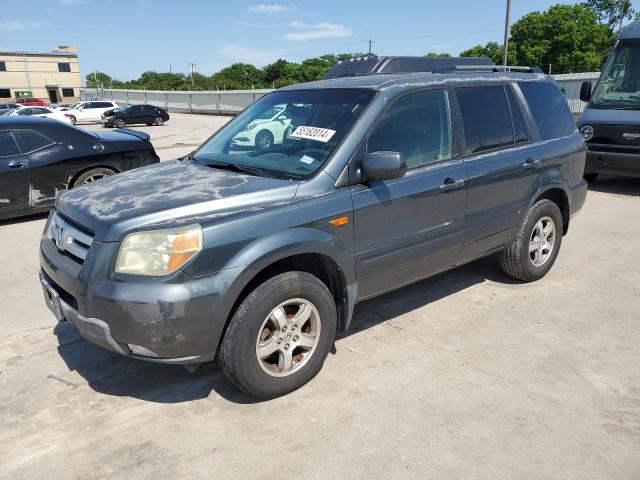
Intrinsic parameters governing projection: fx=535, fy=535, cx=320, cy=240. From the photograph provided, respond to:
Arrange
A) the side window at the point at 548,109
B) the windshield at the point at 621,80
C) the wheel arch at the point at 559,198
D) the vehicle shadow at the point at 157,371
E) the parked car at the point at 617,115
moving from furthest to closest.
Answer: the windshield at the point at 621,80 → the parked car at the point at 617,115 → the wheel arch at the point at 559,198 → the side window at the point at 548,109 → the vehicle shadow at the point at 157,371

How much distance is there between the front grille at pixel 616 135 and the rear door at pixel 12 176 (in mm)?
8910

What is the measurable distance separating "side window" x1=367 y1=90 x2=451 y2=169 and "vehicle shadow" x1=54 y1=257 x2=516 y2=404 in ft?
4.39

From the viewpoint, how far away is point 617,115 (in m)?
8.95

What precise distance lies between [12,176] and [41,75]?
291 ft

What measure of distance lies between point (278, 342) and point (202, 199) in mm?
942

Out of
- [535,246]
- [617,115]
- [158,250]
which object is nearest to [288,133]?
[158,250]

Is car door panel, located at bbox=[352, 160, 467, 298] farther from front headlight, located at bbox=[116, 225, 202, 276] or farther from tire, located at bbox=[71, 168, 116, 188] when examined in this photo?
tire, located at bbox=[71, 168, 116, 188]

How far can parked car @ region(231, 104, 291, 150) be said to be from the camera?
3.86m

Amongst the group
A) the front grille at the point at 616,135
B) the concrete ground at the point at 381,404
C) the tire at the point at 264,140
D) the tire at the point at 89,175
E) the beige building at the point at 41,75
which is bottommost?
the concrete ground at the point at 381,404

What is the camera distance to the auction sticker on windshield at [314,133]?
350cm

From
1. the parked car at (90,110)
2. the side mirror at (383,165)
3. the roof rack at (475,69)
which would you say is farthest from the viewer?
the parked car at (90,110)

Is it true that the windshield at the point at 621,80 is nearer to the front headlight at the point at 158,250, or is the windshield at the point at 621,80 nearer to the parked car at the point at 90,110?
the front headlight at the point at 158,250

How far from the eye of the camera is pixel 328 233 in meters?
3.22

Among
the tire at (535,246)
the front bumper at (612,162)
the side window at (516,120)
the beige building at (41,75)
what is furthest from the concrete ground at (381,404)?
the beige building at (41,75)
